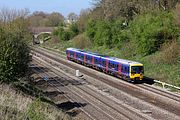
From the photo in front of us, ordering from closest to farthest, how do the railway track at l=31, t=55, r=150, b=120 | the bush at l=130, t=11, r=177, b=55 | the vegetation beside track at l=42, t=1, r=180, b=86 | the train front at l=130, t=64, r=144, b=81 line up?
the railway track at l=31, t=55, r=150, b=120, the train front at l=130, t=64, r=144, b=81, the vegetation beside track at l=42, t=1, r=180, b=86, the bush at l=130, t=11, r=177, b=55

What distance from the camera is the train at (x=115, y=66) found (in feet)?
116

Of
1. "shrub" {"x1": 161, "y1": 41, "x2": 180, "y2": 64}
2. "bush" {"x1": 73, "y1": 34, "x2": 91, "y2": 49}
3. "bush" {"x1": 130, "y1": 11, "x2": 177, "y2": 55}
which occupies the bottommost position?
"bush" {"x1": 73, "y1": 34, "x2": 91, "y2": 49}

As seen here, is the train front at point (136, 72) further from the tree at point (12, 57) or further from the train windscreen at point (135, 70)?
the tree at point (12, 57)

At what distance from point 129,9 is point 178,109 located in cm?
4227

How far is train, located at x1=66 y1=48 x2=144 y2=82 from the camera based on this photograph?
35.2m

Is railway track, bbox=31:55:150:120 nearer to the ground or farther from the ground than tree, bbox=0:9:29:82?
nearer to the ground

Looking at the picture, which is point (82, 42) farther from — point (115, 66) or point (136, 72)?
point (136, 72)

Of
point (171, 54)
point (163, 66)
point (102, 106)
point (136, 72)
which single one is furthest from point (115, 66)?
point (102, 106)

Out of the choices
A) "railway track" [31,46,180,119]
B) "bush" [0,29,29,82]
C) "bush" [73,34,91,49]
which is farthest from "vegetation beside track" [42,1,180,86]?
"bush" [0,29,29,82]

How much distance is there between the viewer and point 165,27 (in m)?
43.2

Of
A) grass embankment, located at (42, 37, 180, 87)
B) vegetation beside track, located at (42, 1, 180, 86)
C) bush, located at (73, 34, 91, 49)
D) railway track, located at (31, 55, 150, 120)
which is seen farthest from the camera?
bush, located at (73, 34, 91, 49)

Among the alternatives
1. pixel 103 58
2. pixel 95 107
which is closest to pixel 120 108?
pixel 95 107

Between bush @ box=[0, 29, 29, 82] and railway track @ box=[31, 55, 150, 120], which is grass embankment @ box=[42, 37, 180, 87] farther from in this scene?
bush @ box=[0, 29, 29, 82]

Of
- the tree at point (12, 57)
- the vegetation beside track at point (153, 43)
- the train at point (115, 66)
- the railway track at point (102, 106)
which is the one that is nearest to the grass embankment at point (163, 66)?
the vegetation beside track at point (153, 43)
